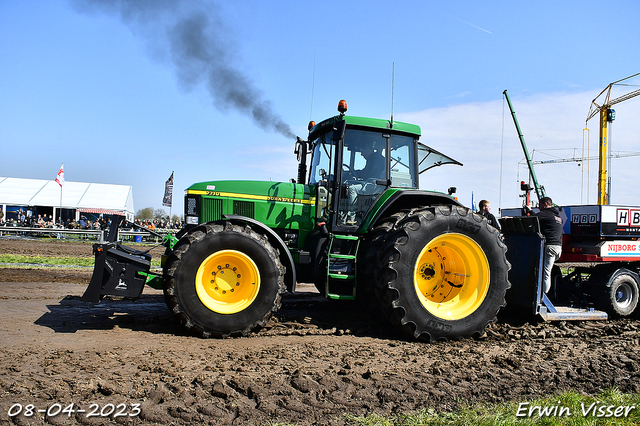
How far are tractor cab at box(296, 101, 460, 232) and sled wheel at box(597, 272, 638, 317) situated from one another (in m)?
3.69

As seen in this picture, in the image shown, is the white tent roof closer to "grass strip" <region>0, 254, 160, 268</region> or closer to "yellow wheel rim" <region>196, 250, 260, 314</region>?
"grass strip" <region>0, 254, 160, 268</region>

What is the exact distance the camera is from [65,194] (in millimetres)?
34250

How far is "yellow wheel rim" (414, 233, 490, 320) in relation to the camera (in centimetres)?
550

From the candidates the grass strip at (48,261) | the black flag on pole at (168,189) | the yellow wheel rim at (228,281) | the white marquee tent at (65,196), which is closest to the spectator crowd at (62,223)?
the white marquee tent at (65,196)

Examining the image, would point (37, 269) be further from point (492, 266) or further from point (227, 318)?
point (492, 266)

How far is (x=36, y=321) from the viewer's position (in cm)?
555

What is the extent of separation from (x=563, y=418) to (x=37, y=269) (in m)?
11.2

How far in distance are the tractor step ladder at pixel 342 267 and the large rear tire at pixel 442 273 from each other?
43cm

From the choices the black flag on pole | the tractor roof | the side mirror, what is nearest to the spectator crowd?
the black flag on pole

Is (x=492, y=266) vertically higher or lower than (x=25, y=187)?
lower

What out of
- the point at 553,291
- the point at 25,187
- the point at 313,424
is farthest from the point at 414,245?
the point at 25,187

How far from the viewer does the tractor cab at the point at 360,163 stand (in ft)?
19.2
